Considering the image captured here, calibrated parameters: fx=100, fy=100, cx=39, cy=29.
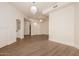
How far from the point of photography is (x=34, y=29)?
3.33 metres

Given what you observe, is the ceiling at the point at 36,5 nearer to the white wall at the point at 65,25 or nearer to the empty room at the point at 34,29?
the empty room at the point at 34,29

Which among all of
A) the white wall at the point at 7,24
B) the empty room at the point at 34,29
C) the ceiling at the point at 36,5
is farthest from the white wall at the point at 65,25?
the white wall at the point at 7,24

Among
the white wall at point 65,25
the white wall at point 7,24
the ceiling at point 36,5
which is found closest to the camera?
the ceiling at point 36,5

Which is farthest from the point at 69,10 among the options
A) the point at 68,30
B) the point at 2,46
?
the point at 2,46

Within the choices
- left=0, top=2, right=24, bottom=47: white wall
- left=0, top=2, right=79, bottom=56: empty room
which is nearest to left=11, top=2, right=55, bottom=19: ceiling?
left=0, top=2, right=79, bottom=56: empty room

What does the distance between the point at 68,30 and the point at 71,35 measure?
0.88 feet

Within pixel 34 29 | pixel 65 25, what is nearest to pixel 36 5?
pixel 34 29

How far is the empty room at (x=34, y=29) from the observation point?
280 cm

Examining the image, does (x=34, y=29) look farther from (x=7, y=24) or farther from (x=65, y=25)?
(x=65, y=25)

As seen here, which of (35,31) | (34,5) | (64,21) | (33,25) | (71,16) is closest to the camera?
(34,5)

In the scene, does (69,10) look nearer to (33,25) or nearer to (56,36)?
(56,36)

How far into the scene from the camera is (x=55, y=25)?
5.43 meters

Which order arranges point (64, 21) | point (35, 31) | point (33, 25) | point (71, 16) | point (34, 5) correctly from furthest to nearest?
point (64, 21), point (71, 16), point (33, 25), point (35, 31), point (34, 5)

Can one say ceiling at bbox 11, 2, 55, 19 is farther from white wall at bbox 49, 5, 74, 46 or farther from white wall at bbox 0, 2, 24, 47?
white wall at bbox 49, 5, 74, 46
